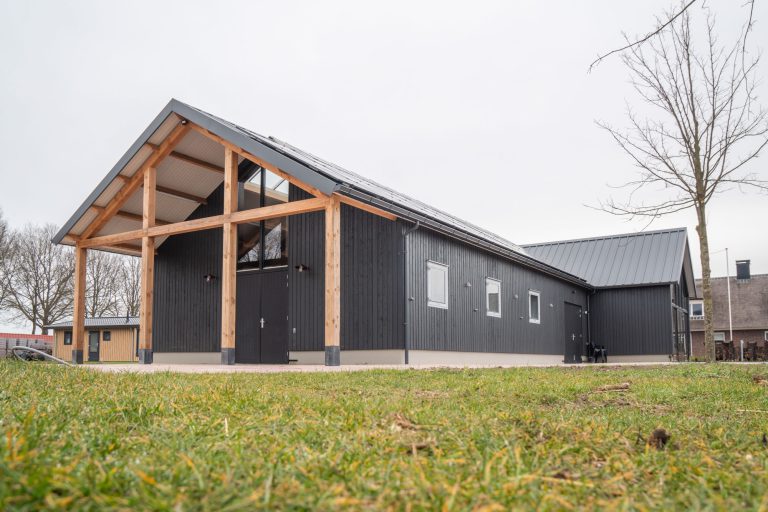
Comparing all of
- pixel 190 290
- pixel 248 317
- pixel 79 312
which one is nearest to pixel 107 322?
pixel 190 290

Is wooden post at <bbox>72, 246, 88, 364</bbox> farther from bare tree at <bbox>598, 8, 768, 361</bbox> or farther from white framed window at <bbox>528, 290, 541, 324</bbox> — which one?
bare tree at <bbox>598, 8, 768, 361</bbox>

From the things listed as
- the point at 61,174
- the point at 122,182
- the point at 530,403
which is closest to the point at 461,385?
the point at 530,403

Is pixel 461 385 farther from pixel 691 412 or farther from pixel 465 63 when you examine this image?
pixel 465 63

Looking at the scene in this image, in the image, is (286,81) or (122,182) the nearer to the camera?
(122,182)

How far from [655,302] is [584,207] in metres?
9.54

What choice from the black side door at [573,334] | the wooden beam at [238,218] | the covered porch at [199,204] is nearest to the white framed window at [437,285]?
the covered porch at [199,204]

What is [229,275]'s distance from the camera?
12.8 metres

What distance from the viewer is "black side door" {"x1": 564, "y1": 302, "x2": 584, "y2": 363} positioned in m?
22.3

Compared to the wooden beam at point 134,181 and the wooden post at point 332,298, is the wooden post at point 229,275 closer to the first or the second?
the wooden beam at point 134,181

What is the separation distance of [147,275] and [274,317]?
304 centimetres

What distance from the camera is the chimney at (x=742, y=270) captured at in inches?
1578

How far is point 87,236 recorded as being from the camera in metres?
16.2

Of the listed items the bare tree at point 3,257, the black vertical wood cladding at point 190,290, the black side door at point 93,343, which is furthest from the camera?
the black side door at point 93,343

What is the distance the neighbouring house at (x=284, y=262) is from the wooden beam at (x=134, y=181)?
34 mm
